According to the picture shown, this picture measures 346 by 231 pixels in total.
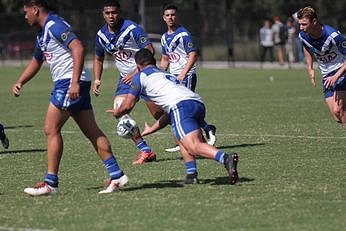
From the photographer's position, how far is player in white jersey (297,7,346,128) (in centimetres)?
1400

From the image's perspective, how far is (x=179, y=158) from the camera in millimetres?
14609

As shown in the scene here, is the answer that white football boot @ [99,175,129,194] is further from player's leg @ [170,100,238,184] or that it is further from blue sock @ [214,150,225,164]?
blue sock @ [214,150,225,164]

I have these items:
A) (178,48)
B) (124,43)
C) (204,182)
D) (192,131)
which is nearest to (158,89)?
(192,131)

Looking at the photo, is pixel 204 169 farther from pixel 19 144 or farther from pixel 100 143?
pixel 19 144

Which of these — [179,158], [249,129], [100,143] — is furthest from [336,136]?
[100,143]

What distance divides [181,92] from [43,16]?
173 cm

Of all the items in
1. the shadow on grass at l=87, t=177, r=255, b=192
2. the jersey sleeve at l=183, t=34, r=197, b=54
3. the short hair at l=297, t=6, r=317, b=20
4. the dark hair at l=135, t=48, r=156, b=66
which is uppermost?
the short hair at l=297, t=6, r=317, b=20

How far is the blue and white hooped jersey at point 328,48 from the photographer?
1425 cm

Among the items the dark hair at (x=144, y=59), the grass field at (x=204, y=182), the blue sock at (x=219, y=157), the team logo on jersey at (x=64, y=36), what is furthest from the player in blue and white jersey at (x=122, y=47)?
the team logo on jersey at (x=64, y=36)

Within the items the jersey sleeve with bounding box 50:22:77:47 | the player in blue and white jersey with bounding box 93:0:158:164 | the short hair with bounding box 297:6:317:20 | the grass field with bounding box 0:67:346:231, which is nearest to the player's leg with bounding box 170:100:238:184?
the grass field with bounding box 0:67:346:231

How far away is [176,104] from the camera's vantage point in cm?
1153

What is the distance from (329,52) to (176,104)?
12.1 feet

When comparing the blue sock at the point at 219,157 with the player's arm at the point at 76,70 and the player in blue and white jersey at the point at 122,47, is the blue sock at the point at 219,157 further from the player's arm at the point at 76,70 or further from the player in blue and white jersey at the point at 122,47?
the player in blue and white jersey at the point at 122,47

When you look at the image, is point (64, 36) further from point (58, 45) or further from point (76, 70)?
point (76, 70)
